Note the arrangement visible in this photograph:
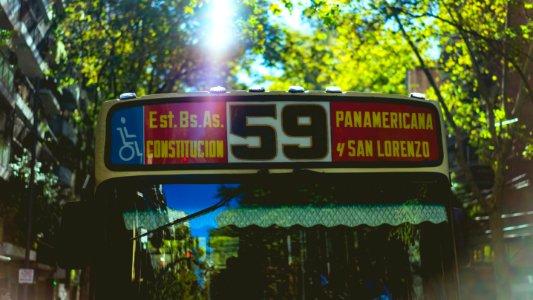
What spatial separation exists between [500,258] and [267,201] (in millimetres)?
15305

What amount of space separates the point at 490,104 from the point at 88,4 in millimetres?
11592

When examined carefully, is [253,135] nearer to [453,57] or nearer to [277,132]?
[277,132]

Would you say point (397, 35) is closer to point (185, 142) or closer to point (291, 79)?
point (291, 79)

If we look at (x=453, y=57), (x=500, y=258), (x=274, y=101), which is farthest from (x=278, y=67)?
(x=274, y=101)

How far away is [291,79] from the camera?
26016 mm

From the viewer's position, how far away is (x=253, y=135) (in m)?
5.26

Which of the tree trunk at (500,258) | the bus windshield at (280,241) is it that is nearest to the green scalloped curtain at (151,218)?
the bus windshield at (280,241)

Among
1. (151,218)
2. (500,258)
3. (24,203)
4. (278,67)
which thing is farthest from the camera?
(24,203)

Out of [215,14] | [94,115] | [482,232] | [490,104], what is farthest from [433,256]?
[482,232]

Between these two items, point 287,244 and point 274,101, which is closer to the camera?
point 274,101

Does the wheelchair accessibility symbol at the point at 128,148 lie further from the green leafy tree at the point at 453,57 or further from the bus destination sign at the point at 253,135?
the green leafy tree at the point at 453,57

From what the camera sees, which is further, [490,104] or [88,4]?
[88,4]

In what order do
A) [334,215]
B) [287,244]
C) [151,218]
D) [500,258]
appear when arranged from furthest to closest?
[500,258]
[287,244]
[334,215]
[151,218]

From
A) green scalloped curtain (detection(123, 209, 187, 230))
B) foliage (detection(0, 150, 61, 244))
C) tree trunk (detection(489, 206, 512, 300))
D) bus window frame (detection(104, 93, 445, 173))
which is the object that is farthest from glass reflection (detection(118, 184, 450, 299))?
foliage (detection(0, 150, 61, 244))
